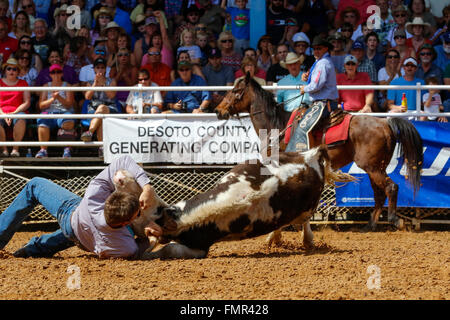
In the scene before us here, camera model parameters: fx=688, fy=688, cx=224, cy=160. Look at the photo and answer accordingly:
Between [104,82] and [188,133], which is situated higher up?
[104,82]

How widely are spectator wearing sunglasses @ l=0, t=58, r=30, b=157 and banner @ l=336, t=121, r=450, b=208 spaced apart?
477 cm

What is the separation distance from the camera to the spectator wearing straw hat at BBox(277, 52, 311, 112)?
1002 cm

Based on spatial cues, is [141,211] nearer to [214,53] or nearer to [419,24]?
[214,53]

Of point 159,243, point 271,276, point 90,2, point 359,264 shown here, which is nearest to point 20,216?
point 159,243

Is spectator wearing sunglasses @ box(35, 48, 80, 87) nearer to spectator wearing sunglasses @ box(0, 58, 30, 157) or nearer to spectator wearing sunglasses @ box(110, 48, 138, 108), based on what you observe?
spectator wearing sunglasses @ box(0, 58, 30, 157)

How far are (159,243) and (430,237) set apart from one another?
13.9ft

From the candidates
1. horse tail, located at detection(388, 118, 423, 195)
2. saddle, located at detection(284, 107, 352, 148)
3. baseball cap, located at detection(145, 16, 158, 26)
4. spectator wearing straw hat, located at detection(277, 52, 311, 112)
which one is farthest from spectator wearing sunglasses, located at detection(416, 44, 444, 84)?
baseball cap, located at detection(145, 16, 158, 26)

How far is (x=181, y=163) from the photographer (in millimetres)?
10086

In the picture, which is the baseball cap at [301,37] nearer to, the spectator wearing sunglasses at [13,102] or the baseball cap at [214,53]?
the baseball cap at [214,53]

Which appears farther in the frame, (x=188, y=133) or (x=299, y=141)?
(x=188, y=133)

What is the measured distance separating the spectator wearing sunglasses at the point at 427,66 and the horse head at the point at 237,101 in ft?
10.6

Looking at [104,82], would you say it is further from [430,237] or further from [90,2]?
[430,237]

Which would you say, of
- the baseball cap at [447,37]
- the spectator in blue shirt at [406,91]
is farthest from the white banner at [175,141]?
the baseball cap at [447,37]

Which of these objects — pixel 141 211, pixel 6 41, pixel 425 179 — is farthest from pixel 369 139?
pixel 6 41
